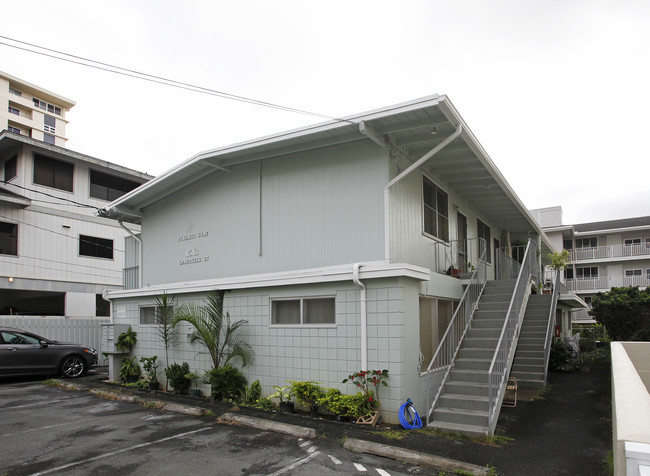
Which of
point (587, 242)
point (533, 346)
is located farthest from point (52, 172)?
point (587, 242)

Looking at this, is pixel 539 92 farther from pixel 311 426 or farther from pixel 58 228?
pixel 58 228

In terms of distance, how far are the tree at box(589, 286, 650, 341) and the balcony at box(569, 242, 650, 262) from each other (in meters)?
17.2

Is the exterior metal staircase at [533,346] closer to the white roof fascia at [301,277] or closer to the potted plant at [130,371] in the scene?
the white roof fascia at [301,277]

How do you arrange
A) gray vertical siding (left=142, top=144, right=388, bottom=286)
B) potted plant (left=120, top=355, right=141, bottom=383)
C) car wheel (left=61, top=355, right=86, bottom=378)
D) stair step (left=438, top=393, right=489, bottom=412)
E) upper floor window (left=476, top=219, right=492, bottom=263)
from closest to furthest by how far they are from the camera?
stair step (left=438, top=393, right=489, bottom=412) → gray vertical siding (left=142, top=144, right=388, bottom=286) → potted plant (left=120, top=355, right=141, bottom=383) → car wheel (left=61, top=355, right=86, bottom=378) → upper floor window (left=476, top=219, right=492, bottom=263)

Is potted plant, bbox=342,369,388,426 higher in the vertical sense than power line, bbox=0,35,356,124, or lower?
lower

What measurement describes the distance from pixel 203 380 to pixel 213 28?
7.72 metres

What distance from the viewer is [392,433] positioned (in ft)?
23.1

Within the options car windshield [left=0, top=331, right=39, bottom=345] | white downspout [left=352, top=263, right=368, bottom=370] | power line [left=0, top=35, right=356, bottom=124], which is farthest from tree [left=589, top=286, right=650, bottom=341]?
car windshield [left=0, top=331, right=39, bottom=345]

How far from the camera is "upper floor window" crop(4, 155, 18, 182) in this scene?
61.0ft

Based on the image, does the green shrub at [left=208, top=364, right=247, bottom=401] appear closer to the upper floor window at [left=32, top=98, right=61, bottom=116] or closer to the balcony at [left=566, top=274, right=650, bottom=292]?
the balcony at [left=566, top=274, right=650, bottom=292]

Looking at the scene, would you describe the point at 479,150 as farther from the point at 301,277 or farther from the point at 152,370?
the point at 152,370

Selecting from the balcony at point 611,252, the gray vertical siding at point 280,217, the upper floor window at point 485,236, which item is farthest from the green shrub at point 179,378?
the balcony at point 611,252

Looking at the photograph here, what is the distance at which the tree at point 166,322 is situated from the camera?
1118 cm

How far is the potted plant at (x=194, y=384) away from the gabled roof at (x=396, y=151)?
480 cm
